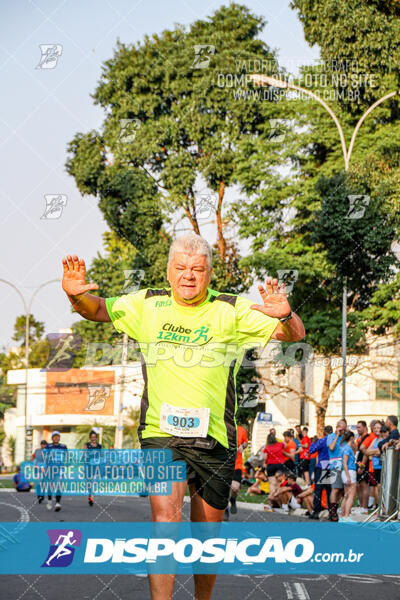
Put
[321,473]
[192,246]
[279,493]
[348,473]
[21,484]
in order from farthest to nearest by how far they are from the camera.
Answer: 1. [21,484]
2. [279,493]
3. [321,473]
4. [348,473]
5. [192,246]

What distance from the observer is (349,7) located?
24922 mm

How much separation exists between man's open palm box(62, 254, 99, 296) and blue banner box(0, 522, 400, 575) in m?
1.17

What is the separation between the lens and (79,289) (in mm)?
4645

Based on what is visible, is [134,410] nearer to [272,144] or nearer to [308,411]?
[308,411]

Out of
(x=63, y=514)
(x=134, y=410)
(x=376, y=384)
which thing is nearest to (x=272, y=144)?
(x=63, y=514)

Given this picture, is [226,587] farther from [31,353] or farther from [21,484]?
[31,353]

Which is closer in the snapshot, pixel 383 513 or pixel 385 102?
pixel 383 513

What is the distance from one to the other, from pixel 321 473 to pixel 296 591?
7742mm

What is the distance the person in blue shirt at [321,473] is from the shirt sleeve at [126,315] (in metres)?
10.3

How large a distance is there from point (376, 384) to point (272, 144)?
22077mm

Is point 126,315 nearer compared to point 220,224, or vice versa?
point 126,315

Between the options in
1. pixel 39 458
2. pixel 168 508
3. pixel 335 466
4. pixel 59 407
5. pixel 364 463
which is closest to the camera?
pixel 168 508

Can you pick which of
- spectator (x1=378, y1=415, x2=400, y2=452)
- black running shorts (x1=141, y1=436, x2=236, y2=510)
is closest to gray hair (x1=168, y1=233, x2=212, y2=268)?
black running shorts (x1=141, y1=436, x2=236, y2=510)

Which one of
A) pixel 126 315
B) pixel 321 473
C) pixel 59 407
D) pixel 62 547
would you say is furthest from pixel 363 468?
pixel 59 407
